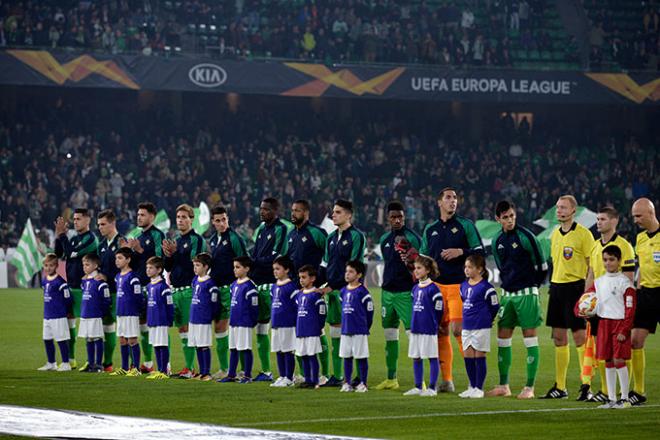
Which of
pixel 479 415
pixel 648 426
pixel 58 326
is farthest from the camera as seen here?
pixel 58 326

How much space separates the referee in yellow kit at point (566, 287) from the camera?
13539mm

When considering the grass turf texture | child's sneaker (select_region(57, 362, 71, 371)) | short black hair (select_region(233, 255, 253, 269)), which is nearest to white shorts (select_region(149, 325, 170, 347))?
the grass turf texture

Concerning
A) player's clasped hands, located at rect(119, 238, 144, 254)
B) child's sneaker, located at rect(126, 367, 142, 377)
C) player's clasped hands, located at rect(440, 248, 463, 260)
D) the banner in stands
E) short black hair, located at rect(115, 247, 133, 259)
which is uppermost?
the banner in stands

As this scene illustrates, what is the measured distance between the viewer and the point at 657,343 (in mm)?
20781

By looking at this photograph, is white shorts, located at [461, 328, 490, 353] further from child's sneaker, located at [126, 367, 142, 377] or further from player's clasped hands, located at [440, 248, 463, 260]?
child's sneaker, located at [126, 367, 142, 377]

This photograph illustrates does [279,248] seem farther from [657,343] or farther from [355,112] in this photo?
[355,112]

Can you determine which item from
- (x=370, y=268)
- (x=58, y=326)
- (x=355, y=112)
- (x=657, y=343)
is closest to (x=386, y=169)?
(x=355, y=112)

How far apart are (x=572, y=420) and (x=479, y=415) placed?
84cm

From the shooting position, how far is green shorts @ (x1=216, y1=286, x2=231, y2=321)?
15.7 metres

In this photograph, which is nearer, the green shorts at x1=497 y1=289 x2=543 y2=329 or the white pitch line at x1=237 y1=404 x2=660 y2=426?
the white pitch line at x1=237 y1=404 x2=660 y2=426

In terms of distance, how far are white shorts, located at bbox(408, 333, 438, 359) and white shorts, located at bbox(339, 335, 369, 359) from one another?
57cm

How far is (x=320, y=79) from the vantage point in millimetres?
39562

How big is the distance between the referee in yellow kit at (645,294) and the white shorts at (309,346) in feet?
11.1

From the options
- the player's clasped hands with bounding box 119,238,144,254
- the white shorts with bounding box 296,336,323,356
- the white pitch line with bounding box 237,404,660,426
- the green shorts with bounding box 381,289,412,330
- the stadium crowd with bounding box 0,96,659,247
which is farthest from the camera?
the stadium crowd with bounding box 0,96,659,247
